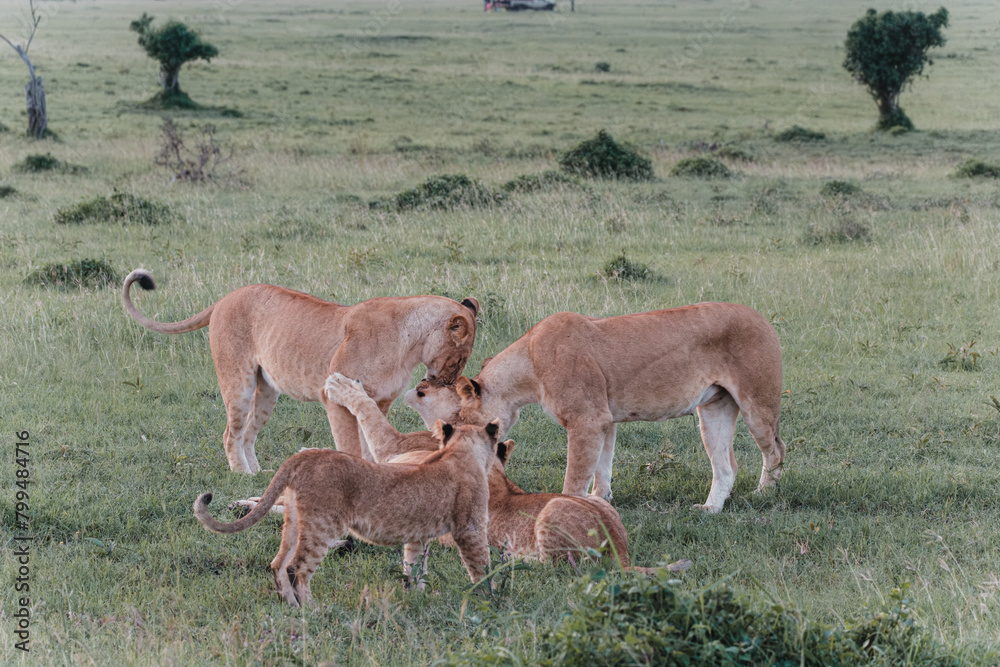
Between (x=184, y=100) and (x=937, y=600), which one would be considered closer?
(x=937, y=600)

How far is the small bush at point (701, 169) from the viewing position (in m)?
19.4

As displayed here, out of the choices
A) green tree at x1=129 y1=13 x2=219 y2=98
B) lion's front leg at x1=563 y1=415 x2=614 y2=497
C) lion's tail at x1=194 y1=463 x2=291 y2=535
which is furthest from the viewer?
green tree at x1=129 y1=13 x2=219 y2=98

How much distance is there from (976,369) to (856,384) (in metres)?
1.20

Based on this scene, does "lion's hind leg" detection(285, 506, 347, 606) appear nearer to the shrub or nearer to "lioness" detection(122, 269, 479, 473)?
the shrub

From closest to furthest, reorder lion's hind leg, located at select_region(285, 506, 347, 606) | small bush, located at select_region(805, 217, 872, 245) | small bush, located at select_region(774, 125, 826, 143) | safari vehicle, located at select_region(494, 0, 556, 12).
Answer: lion's hind leg, located at select_region(285, 506, 347, 606) → small bush, located at select_region(805, 217, 872, 245) → small bush, located at select_region(774, 125, 826, 143) → safari vehicle, located at select_region(494, 0, 556, 12)

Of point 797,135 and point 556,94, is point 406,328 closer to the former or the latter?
point 797,135

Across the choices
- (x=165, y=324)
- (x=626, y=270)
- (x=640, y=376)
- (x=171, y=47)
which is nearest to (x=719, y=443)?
(x=640, y=376)

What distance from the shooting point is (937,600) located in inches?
177

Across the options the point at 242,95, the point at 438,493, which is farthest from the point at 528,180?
the point at 242,95

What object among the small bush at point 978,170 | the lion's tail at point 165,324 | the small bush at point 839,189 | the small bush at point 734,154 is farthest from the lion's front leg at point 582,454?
the small bush at point 734,154

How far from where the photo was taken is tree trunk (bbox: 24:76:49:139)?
72.4 feet

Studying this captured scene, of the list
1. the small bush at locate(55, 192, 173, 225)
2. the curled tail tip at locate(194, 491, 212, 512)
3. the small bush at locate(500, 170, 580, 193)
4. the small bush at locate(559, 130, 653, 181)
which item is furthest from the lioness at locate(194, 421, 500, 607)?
the small bush at locate(559, 130, 653, 181)

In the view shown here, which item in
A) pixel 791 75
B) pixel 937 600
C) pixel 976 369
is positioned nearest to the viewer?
pixel 937 600

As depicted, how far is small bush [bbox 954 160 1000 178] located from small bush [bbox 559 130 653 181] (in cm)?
624
